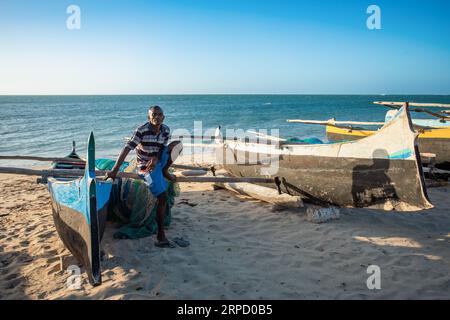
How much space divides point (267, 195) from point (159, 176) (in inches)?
99.4

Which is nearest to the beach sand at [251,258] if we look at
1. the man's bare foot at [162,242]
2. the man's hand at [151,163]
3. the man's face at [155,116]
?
the man's bare foot at [162,242]

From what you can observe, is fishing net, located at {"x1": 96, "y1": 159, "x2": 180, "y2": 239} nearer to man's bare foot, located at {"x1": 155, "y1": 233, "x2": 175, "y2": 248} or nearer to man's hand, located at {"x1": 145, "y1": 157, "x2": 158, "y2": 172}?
man's bare foot, located at {"x1": 155, "y1": 233, "x2": 175, "y2": 248}

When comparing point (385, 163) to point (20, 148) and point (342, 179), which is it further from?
point (20, 148)

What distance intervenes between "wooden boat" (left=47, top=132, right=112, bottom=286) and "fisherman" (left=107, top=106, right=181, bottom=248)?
1.66 ft

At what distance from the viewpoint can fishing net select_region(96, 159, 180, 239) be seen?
4.77 m

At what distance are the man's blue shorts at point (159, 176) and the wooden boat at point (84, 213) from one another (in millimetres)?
590

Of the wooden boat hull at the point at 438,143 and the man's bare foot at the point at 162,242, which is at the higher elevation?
the wooden boat hull at the point at 438,143

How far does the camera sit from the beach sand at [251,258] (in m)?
3.49

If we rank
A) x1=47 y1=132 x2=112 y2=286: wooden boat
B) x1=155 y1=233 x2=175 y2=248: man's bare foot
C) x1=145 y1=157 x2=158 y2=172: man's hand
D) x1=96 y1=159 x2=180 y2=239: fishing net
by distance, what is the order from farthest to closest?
x1=96 y1=159 x2=180 y2=239: fishing net
x1=155 y1=233 x2=175 y2=248: man's bare foot
x1=145 y1=157 x2=158 y2=172: man's hand
x1=47 y1=132 x2=112 y2=286: wooden boat

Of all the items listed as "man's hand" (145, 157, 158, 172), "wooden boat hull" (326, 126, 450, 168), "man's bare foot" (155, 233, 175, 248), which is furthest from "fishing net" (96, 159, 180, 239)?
"wooden boat hull" (326, 126, 450, 168)

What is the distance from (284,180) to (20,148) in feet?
45.9

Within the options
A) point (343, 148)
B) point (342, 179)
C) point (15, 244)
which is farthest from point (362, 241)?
point (15, 244)

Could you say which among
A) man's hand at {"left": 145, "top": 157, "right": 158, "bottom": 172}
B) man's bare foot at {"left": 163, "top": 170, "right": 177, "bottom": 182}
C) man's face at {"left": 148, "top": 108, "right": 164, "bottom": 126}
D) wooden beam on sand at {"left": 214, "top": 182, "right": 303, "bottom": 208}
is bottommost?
wooden beam on sand at {"left": 214, "top": 182, "right": 303, "bottom": 208}

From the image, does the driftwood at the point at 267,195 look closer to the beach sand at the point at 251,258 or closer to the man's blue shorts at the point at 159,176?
the beach sand at the point at 251,258
